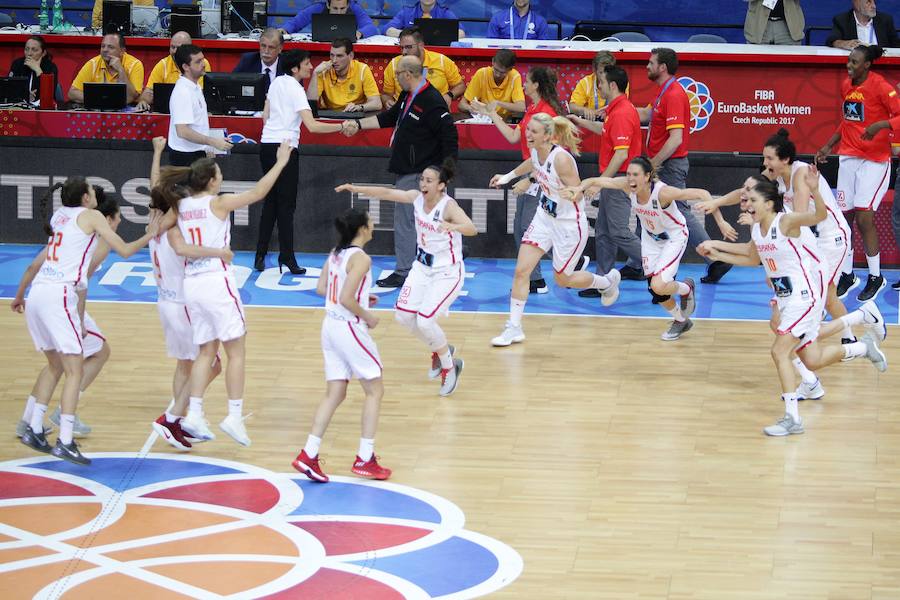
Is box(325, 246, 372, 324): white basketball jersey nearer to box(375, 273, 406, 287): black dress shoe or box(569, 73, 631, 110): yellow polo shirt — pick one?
box(375, 273, 406, 287): black dress shoe

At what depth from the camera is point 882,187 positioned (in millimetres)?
13070

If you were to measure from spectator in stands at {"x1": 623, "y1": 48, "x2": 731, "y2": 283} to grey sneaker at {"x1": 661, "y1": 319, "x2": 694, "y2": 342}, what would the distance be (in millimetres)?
1385

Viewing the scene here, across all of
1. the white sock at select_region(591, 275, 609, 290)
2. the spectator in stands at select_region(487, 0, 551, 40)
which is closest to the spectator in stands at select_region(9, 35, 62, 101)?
the spectator in stands at select_region(487, 0, 551, 40)

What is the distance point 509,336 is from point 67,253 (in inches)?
161

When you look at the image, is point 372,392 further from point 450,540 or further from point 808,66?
point 808,66

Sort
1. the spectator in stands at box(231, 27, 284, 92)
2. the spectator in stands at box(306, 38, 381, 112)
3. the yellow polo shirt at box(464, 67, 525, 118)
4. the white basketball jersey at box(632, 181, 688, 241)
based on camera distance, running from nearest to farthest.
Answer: the white basketball jersey at box(632, 181, 688, 241) → the spectator in stands at box(231, 27, 284, 92) → the spectator in stands at box(306, 38, 381, 112) → the yellow polo shirt at box(464, 67, 525, 118)

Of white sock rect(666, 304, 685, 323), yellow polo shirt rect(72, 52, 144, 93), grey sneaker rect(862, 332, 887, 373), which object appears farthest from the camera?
yellow polo shirt rect(72, 52, 144, 93)

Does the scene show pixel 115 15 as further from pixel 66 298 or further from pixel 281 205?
pixel 66 298

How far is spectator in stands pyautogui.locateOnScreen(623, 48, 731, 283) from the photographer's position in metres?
12.5

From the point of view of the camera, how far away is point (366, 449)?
321 inches

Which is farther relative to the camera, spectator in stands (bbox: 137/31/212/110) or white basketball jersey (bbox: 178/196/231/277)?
spectator in stands (bbox: 137/31/212/110)

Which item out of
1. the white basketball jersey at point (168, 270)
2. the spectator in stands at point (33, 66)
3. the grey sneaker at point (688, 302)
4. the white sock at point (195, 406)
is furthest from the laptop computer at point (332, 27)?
the white sock at point (195, 406)

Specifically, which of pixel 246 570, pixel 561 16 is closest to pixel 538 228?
pixel 246 570

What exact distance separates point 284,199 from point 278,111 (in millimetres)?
894
